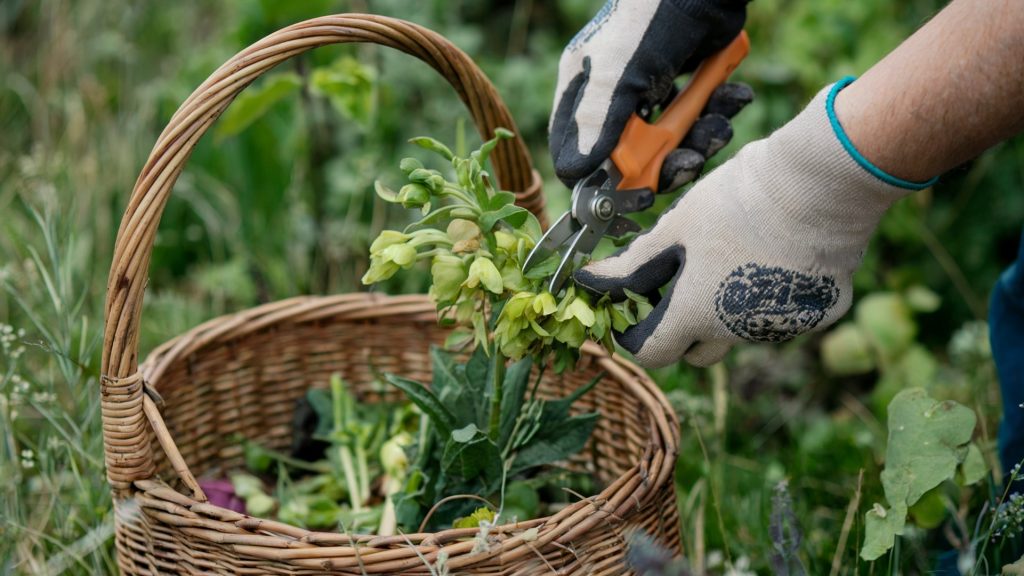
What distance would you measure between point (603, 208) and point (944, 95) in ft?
1.33

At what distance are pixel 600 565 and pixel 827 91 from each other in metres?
0.58

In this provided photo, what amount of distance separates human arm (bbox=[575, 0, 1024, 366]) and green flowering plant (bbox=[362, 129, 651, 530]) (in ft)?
0.21

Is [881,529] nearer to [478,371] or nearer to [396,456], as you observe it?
[478,371]

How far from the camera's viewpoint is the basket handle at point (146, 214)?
3.46ft

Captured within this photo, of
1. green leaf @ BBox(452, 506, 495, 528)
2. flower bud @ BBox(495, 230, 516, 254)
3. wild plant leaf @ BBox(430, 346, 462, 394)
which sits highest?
flower bud @ BBox(495, 230, 516, 254)

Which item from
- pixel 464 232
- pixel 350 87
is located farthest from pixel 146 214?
pixel 350 87

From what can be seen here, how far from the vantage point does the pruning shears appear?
1.16 m

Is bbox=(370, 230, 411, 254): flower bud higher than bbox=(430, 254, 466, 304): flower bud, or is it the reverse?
bbox=(370, 230, 411, 254): flower bud

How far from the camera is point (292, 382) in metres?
1.60

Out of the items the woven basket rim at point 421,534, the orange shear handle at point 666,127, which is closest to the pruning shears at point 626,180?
the orange shear handle at point 666,127

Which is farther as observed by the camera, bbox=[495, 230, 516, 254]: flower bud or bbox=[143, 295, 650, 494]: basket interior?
bbox=[143, 295, 650, 494]: basket interior

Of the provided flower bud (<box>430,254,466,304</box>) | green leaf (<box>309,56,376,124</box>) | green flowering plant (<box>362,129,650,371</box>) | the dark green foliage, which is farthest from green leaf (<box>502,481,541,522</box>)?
green leaf (<box>309,56,376,124</box>)

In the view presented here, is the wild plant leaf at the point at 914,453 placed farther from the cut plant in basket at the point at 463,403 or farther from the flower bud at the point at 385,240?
the flower bud at the point at 385,240

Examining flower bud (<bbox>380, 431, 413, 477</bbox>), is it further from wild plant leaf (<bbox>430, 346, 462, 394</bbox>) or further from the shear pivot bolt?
the shear pivot bolt
